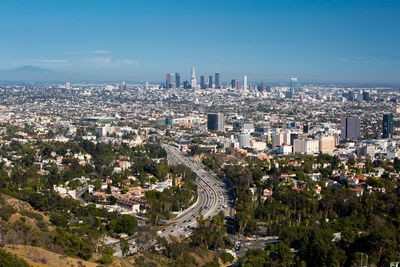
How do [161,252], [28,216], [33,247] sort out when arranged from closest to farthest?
[33,247] < [161,252] < [28,216]

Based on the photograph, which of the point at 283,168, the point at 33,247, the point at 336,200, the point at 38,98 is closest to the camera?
the point at 33,247

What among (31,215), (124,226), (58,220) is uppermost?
(31,215)

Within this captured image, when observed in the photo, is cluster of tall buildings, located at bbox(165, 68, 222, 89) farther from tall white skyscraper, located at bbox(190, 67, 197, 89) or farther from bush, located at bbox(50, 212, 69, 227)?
bush, located at bbox(50, 212, 69, 227)

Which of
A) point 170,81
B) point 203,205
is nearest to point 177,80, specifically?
point 170,81

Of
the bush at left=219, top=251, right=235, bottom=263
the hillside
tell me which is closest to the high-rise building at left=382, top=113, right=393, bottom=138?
the bush at left=219, top=251, right=235, bottom=263

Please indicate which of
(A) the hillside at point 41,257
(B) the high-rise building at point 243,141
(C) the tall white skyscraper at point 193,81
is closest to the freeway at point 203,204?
(A) the hillside at point 41,257

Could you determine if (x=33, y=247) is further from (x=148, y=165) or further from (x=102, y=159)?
(x=102, y=159)

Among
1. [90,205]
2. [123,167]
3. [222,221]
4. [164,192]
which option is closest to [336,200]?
[222,221]

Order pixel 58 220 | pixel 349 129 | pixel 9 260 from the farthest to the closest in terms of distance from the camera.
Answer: pixel 349 129 → pixel 58 220 → pixel 9 260

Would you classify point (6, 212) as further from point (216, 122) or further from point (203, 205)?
point (216, 122)
